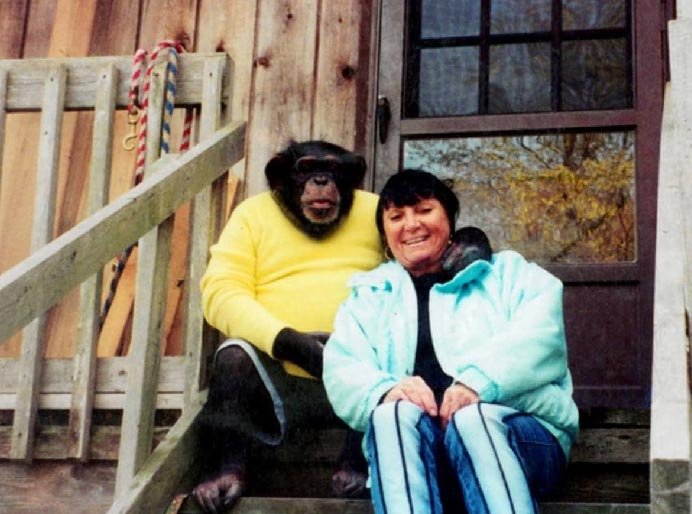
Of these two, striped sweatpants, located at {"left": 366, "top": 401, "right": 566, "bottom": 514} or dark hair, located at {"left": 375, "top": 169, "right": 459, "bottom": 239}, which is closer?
striped sweatpants, located at {"left": 366, "top": 401, "right": 566, "bottom": 514}

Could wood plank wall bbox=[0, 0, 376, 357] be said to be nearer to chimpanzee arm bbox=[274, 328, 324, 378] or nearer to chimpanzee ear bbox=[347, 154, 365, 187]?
chimpanzee ear bbox=[347, 154, 365, 187]

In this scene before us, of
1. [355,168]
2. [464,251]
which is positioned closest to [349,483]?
[464,251]

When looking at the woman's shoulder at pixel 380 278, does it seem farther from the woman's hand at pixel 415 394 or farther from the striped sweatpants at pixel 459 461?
the striped sweatpants at pixel 459 461

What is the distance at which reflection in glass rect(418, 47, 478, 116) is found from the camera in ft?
16.2

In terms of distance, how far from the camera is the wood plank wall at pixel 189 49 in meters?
4.69

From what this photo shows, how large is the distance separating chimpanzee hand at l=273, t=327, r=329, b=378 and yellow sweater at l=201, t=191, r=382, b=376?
0.18ft

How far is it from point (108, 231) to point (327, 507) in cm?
88

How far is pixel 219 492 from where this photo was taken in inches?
125

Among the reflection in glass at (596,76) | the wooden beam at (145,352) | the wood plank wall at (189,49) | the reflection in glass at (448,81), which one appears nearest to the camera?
the wooden beam at (145,352)

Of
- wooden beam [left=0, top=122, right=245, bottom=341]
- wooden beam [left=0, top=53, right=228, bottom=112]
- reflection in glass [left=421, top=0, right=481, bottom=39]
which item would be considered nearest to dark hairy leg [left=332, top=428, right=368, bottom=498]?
wooden beam [left=0, top=122, right=245, bottom=341]

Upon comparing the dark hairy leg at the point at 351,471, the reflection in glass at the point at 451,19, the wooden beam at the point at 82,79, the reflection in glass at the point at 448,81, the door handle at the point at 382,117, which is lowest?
the dark hairy leg at the point at 351,471

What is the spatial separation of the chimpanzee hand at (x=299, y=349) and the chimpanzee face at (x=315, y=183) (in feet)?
1.49

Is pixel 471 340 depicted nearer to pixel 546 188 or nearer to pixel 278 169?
pixel 278 169

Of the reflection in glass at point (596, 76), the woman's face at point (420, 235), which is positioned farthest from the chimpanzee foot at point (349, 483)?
the reflection in glass at point (596, 76)
